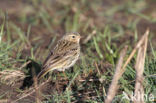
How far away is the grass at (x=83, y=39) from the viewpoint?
18.6 feet

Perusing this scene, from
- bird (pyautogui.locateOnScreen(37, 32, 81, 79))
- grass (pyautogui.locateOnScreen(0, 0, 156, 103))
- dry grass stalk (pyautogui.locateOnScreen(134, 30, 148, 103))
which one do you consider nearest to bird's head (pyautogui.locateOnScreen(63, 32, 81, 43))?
bird (pyautogui.locateOnScreen(37, 32, 81, 79))

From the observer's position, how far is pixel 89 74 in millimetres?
6188

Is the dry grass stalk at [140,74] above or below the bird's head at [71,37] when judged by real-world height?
below

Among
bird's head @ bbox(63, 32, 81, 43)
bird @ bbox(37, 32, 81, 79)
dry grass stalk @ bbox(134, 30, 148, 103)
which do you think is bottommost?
dry grass stalk @ bbox(134, 30, 148, 103)

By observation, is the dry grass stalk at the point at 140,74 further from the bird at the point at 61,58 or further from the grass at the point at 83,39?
the bird at the point at 61,58

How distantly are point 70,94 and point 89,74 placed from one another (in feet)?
2.33

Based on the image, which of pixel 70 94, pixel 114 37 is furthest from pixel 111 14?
pixel 70 94

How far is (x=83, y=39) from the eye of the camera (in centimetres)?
879

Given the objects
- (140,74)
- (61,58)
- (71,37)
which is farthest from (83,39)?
(140,74)

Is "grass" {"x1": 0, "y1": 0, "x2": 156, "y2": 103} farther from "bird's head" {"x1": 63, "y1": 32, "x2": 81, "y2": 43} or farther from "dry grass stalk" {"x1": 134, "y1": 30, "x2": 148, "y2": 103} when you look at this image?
"bird's head" {"x1": 63, "y1": 32, "x2": 81, "y2": 43}

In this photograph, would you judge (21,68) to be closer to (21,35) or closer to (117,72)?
(21,35)

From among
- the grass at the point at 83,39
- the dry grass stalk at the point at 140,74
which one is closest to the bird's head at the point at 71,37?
the grass at the point at 83,39

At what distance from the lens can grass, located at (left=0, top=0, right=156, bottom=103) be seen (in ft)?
18.6

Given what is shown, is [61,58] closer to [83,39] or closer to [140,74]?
[140,74]
